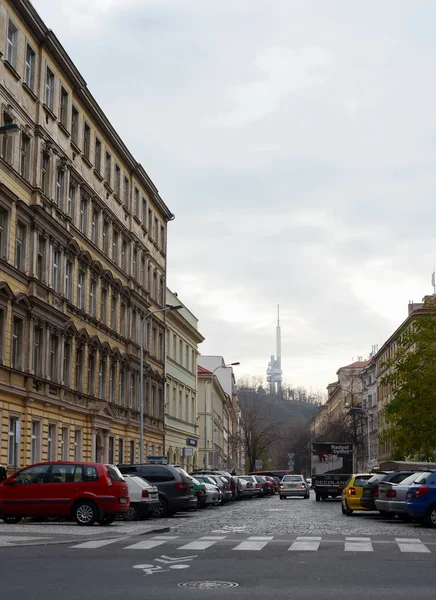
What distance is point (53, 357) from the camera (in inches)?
1655

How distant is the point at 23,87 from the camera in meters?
38.1

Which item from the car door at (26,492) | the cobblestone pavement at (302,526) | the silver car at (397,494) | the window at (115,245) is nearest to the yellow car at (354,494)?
the cobblestone pavement at (302,526)

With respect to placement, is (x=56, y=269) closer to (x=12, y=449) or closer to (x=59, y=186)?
(x=59, y=186)

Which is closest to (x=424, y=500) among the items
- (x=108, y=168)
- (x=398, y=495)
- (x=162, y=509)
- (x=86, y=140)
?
(x=398, y=495)

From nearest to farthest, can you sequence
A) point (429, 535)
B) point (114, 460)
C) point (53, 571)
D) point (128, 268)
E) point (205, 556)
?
point (53, 571)
point (205, 556)
point (429, 535)
point (114, 460)
point (128, 268)

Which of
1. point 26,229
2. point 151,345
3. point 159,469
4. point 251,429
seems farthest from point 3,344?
point 251,429

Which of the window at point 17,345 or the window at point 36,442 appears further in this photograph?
the window at point 36,442

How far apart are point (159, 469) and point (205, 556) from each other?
15.2 meters

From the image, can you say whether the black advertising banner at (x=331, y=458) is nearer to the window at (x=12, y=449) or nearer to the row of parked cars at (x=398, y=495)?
the row of parked cars at (x=398, y=495)

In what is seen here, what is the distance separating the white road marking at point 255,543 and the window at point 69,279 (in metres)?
24.1

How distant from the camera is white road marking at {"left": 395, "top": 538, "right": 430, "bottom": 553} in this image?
59.4 feet

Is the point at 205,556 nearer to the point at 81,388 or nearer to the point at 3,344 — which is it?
the point at 3,344

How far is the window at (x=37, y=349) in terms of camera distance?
129 feet

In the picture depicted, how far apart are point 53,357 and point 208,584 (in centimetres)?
3094
